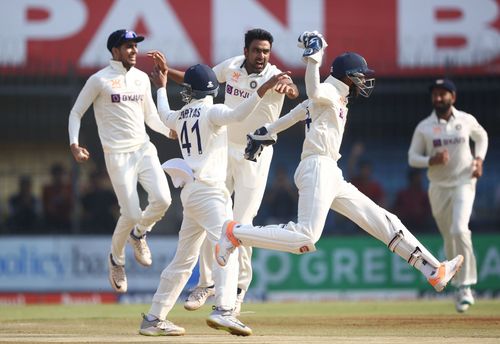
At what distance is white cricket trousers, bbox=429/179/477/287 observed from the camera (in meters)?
14.4

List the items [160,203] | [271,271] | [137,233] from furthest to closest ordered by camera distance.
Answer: [271,271] → [137,233] → [160,203]

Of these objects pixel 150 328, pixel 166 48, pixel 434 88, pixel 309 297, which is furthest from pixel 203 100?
pixel 166 48

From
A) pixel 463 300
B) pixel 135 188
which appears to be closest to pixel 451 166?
pixel 463 300

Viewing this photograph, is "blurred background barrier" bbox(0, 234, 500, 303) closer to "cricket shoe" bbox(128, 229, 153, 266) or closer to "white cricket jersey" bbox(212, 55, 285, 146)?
"cricket shoe" bbox(128, 229, 153, 266)

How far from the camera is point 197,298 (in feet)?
38.6

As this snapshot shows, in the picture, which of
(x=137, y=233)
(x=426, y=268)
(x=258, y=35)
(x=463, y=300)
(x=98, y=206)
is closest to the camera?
(x=426, y=268)

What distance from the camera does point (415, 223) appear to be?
18703 mm

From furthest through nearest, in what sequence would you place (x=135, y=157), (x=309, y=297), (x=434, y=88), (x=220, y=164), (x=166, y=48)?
(x=166, y=48)
(x=309, y=297)
(x=434, y=88)
(x=135, y=157)
(x=220, y=164)

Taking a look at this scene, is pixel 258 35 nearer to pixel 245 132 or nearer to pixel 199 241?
pixel 245 132

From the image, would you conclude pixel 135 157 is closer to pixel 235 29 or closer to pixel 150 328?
pixel 150 328

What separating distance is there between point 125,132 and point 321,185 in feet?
10.2

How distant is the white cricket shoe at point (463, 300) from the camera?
14125mm

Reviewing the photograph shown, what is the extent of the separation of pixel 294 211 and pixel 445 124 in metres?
4.38

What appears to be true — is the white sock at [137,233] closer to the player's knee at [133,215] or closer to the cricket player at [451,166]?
the player's knee at [133,215]
